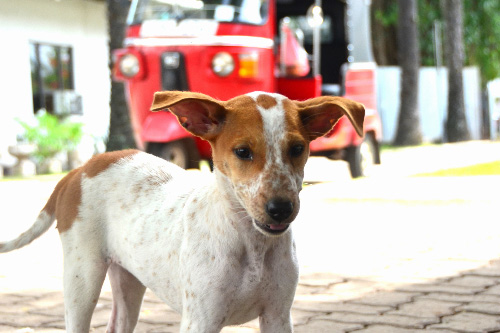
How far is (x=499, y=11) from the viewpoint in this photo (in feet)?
89.0

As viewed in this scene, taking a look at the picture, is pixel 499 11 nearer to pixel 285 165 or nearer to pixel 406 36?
pixel 406 36

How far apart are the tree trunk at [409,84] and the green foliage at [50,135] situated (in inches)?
374

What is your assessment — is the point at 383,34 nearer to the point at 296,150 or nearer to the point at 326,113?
the point at 326,113

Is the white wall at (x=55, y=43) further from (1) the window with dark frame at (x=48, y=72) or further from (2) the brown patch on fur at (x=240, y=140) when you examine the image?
(2) the brown patch on fur at (x=240, y=140)

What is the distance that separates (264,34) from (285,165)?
8.14 metres

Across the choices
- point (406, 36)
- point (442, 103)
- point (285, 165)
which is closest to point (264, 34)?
point (285, 165)

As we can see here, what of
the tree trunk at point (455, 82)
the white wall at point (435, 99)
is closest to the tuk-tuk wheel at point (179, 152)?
the tree trunk at point (455, 82)

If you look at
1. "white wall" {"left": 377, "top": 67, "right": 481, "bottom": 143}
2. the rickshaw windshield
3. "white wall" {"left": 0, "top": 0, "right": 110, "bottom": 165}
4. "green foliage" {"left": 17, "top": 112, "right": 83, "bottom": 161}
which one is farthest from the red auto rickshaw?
"white wall" {"left": 377, "top": 67, "right": 481, "bottom": 143}

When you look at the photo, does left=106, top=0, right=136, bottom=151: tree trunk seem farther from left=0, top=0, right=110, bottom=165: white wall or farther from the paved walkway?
the paved walkway

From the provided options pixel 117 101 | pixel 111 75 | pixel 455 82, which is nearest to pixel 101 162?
pixel 117 101

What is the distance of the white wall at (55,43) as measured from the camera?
17.2m

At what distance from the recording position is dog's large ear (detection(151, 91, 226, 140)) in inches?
125

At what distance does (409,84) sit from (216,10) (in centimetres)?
1221

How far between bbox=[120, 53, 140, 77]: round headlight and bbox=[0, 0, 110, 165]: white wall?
613 centimetres
